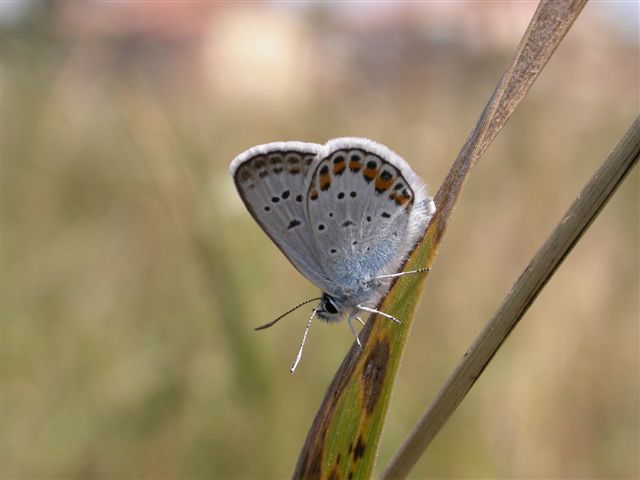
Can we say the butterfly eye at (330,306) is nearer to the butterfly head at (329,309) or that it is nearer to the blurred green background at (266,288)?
the butterfly head at (329,309)

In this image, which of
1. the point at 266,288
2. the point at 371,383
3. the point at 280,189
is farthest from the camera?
the point at 266,288

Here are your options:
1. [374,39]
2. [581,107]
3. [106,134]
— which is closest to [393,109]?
[374,39]

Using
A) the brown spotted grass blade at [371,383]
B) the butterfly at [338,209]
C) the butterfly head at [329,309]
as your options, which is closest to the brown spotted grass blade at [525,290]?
the brown spotted grass blade at [371,383]

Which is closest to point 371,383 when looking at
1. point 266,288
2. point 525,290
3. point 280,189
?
point 525,290

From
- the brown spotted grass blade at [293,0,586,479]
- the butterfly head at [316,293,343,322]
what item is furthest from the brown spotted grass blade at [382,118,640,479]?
the butterfly head at [316,293,343,322]

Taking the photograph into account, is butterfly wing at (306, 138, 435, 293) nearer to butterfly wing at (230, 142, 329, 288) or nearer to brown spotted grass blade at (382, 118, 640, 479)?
butterfly wing at (230, 142, 329, 288)

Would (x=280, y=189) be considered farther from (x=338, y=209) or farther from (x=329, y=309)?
(x=329, y=309)
